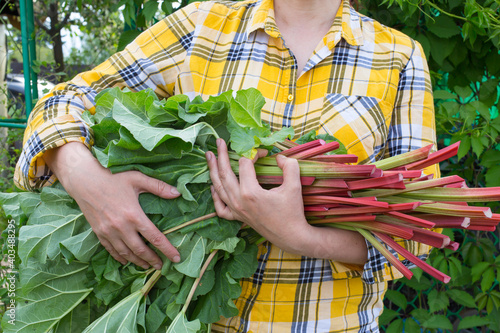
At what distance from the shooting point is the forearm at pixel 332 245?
1.20 m

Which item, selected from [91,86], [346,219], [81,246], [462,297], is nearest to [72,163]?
[81,246]

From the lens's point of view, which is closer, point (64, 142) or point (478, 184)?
point (64, 142)

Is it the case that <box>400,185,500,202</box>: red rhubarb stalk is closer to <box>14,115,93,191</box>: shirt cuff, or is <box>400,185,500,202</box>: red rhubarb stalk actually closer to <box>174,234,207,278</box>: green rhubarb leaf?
<box>174,234,207,278</box>: green rhubarb leaf

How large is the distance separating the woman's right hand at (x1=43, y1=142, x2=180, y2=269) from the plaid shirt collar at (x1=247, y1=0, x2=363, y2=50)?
67 centimetres

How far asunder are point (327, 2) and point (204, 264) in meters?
1.01

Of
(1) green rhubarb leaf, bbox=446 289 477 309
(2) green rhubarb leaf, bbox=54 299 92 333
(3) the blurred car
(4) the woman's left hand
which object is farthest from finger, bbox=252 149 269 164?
(1) green rhubarb leaf, bbox=446 289 477 309

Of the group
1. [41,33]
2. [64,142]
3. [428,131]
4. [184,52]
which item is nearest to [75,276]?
[64,142]

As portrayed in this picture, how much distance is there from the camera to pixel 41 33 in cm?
282

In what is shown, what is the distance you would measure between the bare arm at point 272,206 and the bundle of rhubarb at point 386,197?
0.06 m

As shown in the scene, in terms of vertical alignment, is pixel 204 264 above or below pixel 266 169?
below

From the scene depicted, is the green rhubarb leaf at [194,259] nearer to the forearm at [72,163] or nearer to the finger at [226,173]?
the finger at [226,173]

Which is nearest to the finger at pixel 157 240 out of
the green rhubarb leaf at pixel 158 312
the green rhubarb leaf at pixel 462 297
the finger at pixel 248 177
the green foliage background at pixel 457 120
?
the green rhubarb leaf at pixel 158 312

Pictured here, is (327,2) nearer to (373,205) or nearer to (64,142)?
(373,205)

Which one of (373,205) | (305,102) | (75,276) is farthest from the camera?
(305,102)
